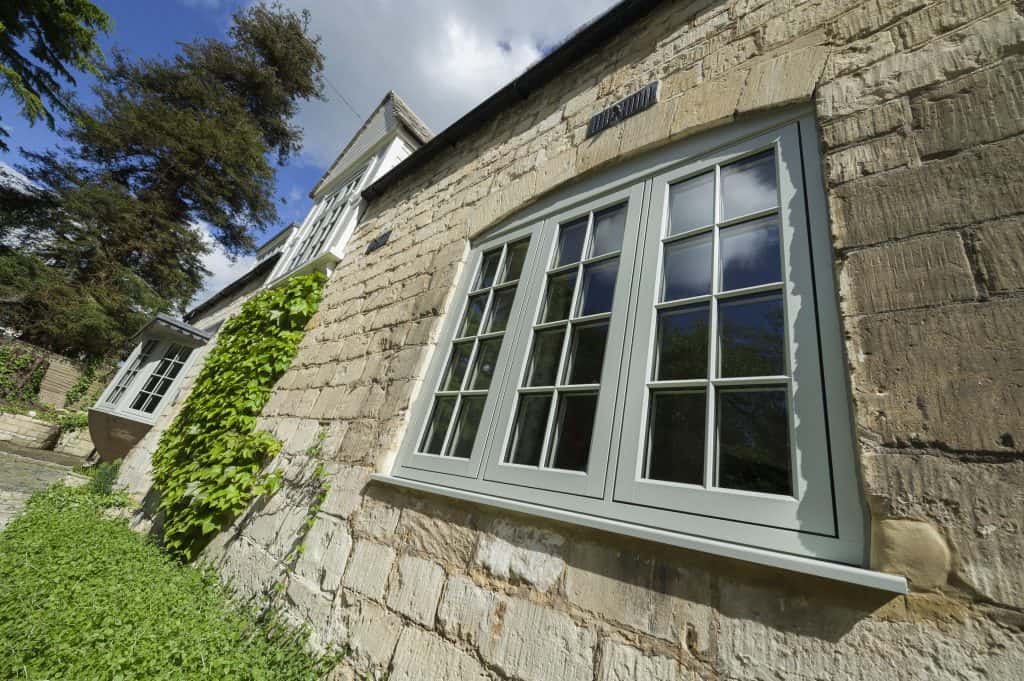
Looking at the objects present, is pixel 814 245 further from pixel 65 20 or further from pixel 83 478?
pixel 65 20

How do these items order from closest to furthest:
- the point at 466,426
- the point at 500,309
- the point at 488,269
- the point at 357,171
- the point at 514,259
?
1. the point at 466,426
2. the point at 500,309
3. the point at 514,259
4. the point at 488,269
5. the point at 357,171

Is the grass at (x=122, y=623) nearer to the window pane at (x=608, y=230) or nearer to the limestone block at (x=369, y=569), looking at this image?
the limestone block at (x=369, y=569)

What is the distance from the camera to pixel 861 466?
3.43 ft

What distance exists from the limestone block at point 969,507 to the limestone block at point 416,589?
160 centimetres

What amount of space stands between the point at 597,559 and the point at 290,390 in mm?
3389

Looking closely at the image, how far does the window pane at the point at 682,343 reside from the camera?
1525 mm

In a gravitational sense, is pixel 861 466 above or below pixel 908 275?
below

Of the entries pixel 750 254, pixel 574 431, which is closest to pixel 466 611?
pixel 574 431

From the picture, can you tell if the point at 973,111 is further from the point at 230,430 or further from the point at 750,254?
the point at 230,430

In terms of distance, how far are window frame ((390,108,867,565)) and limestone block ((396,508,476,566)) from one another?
Result: 0.15 m

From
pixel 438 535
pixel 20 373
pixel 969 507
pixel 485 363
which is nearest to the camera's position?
pixel 969 507

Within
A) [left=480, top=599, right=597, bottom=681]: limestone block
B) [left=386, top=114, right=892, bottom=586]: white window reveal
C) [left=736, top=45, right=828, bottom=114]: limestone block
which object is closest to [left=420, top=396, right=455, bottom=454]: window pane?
[left=386, top=114, right=892, bottom=586]: white window reveal

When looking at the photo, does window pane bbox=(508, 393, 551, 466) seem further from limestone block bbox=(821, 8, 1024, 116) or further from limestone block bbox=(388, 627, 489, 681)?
limestone block bbox=(821, 8, 1024, 116)

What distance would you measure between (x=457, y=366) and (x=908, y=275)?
6.78 ft
